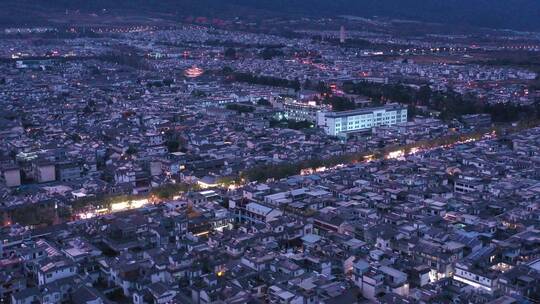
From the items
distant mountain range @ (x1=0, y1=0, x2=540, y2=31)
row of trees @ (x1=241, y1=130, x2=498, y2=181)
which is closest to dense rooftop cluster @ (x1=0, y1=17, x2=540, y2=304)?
row of trees @ (x1=241, y1=130, x2=498, y2=181)

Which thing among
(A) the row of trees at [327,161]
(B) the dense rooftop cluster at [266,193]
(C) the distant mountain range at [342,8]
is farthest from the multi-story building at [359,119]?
(C) the distant mountain range at [342,8]

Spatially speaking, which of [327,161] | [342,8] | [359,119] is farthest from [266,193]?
[342,8]

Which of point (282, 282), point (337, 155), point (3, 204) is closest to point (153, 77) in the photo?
point (337, 155)

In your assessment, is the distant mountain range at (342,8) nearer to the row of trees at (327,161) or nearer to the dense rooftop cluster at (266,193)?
the dense rooftop cluster at (266,193)

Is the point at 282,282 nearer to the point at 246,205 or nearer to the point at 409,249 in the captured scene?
the point at 409,249

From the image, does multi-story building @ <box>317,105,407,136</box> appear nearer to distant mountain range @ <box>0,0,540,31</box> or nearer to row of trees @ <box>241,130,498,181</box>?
row of trees @ <box>241,130,498,181</box>

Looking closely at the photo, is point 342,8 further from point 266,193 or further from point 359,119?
point 266,193

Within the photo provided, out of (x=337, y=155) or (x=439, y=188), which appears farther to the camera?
(x=337, y=155)
